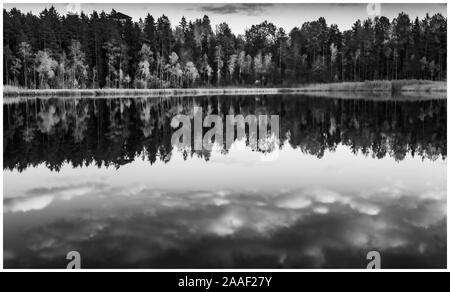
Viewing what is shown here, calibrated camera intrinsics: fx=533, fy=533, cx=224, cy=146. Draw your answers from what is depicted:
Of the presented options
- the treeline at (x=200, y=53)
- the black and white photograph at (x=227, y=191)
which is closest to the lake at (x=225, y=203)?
the black and white photograph at (x=227, y=191)

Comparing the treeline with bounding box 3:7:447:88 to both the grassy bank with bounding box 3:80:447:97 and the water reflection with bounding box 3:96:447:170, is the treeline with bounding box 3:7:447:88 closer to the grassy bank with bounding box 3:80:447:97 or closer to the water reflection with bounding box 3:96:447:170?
the grassy bank with bounding box 3:80:447:97

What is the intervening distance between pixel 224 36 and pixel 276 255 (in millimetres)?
91831

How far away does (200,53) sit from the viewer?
298ft

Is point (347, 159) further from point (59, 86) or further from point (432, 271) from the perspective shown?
point (59, 86)

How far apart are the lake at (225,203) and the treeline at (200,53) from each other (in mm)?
55992

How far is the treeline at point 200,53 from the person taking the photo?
71.5m

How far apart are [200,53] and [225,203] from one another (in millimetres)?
83430

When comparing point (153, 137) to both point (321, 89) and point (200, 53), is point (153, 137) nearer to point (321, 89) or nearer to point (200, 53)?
point (321, 89)

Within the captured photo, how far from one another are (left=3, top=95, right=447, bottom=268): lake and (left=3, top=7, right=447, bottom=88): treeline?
5599cm

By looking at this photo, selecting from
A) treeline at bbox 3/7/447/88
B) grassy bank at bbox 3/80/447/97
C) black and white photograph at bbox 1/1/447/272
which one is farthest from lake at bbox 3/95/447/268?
treeline at bbox 3/7/447/88

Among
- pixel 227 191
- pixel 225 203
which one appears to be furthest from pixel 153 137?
pixel 225 203

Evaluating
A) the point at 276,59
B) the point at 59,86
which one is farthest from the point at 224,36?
the point at 59,86

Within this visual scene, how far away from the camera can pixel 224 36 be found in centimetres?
9600

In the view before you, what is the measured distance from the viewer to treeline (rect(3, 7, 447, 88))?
235 feet
